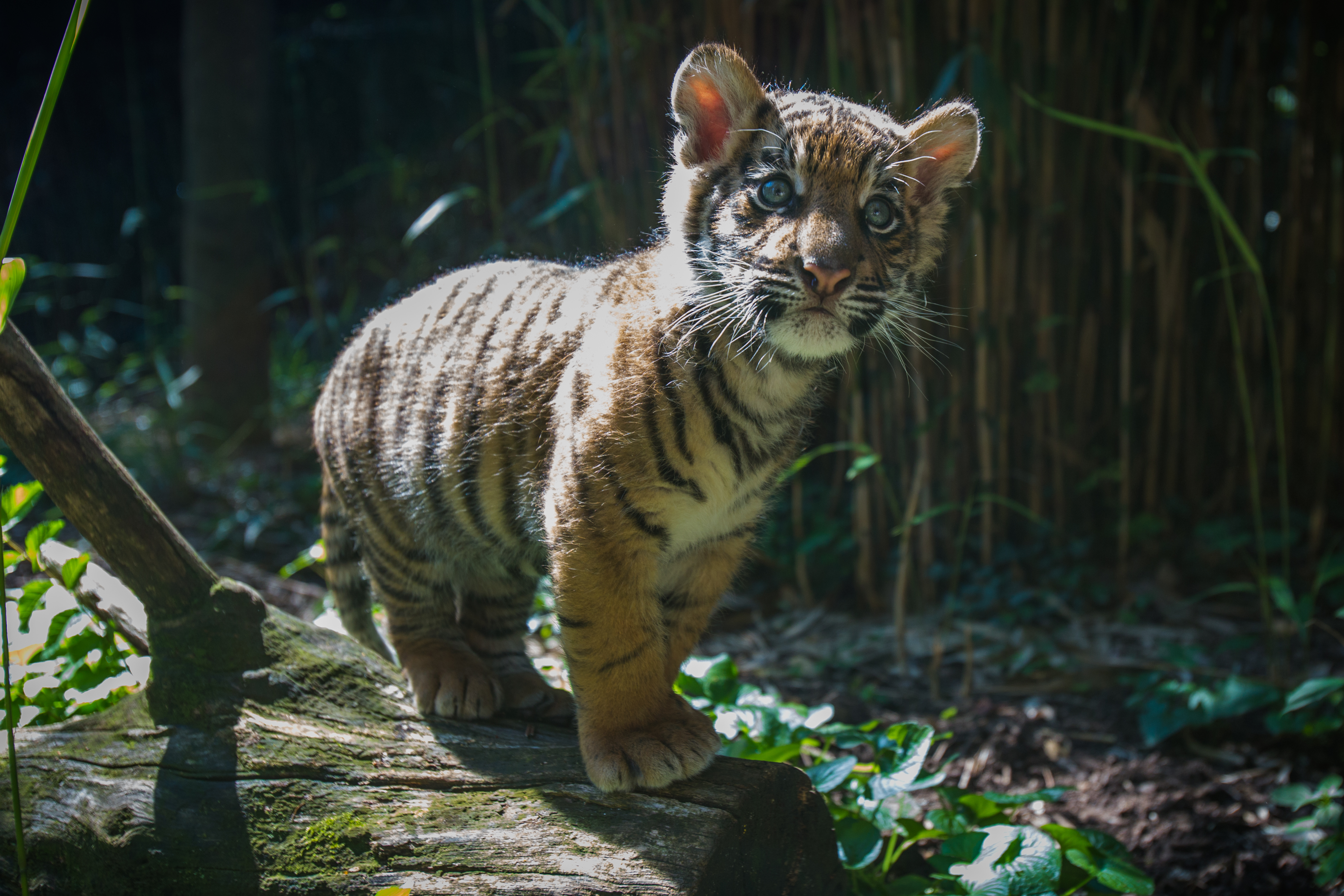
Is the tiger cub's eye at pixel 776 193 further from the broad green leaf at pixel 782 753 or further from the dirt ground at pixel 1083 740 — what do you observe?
the dirt ground at pixel 1083 740

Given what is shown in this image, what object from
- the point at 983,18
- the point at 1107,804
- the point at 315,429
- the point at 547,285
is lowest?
the point at 1107,804

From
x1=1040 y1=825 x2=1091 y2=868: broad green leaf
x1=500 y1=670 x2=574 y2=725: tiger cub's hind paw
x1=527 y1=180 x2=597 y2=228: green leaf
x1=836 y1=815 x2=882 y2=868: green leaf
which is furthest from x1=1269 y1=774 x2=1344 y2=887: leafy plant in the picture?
x1=527 y1=180 x2=597 y2=228: green leaf

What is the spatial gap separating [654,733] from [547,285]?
122 cm

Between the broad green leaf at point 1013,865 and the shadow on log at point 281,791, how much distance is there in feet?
0.99

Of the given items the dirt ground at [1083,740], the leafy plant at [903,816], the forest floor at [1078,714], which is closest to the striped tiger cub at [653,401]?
the leafy plant at [903,816]

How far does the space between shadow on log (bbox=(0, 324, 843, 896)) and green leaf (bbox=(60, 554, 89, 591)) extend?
0.20m

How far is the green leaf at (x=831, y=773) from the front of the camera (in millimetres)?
2105

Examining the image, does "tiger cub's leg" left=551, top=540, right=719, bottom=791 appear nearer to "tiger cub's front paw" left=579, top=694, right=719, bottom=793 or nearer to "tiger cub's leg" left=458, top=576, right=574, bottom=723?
"tiger cub's front paw" left=579, top=694, right=719, bottom=793

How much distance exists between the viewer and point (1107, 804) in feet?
9.37

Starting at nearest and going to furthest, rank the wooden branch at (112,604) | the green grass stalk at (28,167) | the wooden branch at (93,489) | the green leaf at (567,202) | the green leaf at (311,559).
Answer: the green grass stalk at (28,167), the wooden branch at (93,489), the wooden branch at (112,604), the green leaf at (311,559), the green leaf at (567,202)

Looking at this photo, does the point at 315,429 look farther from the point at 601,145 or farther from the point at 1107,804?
the point at 1107,804

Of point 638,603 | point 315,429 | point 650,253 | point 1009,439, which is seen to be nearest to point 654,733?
point 638,603

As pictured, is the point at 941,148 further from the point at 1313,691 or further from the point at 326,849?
the point at 326,849

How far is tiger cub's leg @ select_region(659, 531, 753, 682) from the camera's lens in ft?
7.84
